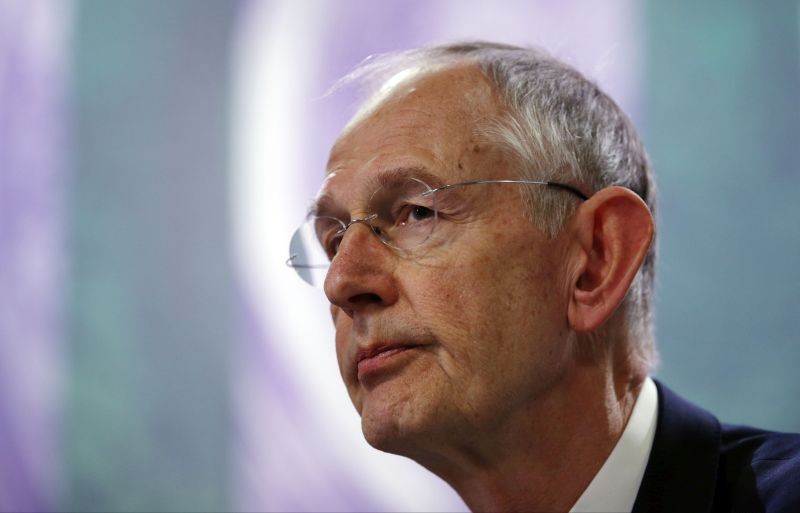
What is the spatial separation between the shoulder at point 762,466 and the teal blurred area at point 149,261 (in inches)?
59.0

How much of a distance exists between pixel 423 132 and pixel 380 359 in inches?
18.0

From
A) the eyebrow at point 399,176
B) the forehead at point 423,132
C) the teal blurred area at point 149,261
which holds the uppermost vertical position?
the forehead at point 423,132

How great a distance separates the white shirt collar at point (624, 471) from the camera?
1.61 meters

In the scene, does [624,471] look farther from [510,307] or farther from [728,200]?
[728,200]

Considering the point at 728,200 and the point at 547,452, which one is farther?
the point at 728,200

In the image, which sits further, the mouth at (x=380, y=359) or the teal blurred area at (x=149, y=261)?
the teal blurred area at (x=149, y=261)

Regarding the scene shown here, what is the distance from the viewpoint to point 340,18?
2596 mm

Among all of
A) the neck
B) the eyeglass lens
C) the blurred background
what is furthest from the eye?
the blurred background

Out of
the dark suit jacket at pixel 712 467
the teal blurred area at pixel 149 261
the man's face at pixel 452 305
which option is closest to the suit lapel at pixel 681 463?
the dark suit jacket at pixel 712 467

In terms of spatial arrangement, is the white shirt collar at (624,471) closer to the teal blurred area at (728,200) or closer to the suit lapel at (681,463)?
the suit lapel at (681,463)

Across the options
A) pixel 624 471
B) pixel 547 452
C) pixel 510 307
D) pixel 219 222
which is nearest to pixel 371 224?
pixel 510 307

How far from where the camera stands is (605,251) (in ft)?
5.32

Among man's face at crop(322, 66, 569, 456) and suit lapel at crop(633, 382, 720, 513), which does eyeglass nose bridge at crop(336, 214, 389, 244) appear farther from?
suit lapel at crop(633, 382, 720, 513)

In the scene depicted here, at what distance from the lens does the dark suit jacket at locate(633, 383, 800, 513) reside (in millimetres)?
1496
